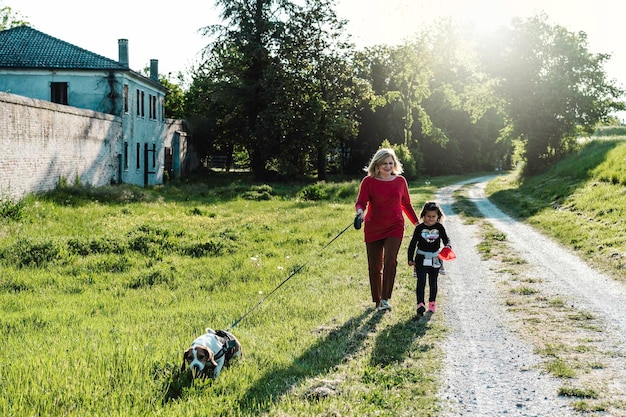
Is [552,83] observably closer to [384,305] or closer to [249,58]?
[249,58]

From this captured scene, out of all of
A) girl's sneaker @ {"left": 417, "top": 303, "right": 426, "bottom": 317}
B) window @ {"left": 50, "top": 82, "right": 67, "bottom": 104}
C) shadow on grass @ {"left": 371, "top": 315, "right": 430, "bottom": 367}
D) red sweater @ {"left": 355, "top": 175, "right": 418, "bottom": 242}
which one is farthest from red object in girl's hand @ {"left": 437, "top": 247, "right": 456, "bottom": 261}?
window @ {"left": 50, "top": 82, "right": 67, "bottom": 104}

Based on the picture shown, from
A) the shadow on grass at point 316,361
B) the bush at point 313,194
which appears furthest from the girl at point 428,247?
the bush at point 313,194

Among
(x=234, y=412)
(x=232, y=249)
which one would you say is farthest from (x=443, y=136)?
(x=234, y=412)

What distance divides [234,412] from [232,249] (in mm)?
8942

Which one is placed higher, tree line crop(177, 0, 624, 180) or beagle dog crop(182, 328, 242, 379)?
tree line crop(177, 0, 624, 180)

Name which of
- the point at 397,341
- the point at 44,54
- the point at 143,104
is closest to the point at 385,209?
the point at 397,341

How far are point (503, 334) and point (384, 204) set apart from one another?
2.19 meters

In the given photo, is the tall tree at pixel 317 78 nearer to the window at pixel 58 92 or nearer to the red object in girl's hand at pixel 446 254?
the window at pixel 58 92

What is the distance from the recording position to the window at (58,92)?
103ft

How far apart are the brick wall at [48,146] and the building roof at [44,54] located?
4.17 meters

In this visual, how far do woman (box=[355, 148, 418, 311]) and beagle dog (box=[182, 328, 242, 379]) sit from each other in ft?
8.90

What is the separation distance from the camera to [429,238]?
7.44 meters

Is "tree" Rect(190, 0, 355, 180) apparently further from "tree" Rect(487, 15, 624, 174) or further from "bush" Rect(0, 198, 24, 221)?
"bush" Rect(0, 198, 24, 221)

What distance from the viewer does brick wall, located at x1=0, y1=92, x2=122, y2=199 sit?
18.5 metres
